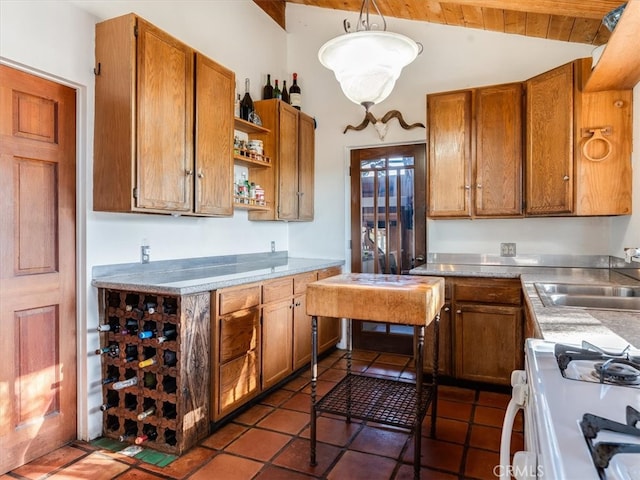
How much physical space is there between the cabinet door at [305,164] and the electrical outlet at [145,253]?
64.7 inches

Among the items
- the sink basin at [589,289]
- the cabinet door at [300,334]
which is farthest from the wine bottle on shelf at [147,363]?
the sink basin at [589,289]

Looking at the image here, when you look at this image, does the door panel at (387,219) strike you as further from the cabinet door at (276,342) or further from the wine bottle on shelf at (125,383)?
the wine bottle on shelf at (125,383)

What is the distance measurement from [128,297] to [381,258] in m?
2.41

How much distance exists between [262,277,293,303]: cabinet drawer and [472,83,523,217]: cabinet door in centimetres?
162

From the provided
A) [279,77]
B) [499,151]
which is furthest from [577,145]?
[279,77]

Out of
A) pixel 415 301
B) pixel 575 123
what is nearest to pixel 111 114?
pixel 415 301

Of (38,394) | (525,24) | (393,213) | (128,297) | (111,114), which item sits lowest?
(38,394)

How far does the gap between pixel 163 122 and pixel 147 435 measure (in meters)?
1.83

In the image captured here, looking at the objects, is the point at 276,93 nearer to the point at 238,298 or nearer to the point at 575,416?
the point at 238,298

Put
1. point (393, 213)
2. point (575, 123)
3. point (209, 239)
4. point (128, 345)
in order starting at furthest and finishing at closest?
point (393, 213) → point (209, 239) → point (575, 123) → point (128, 345)

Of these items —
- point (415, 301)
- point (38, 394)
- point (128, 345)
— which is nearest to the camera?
point (415, 301)

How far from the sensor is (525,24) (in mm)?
3252

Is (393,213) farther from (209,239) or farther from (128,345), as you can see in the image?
(128,345)

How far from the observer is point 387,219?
4.01 meters
